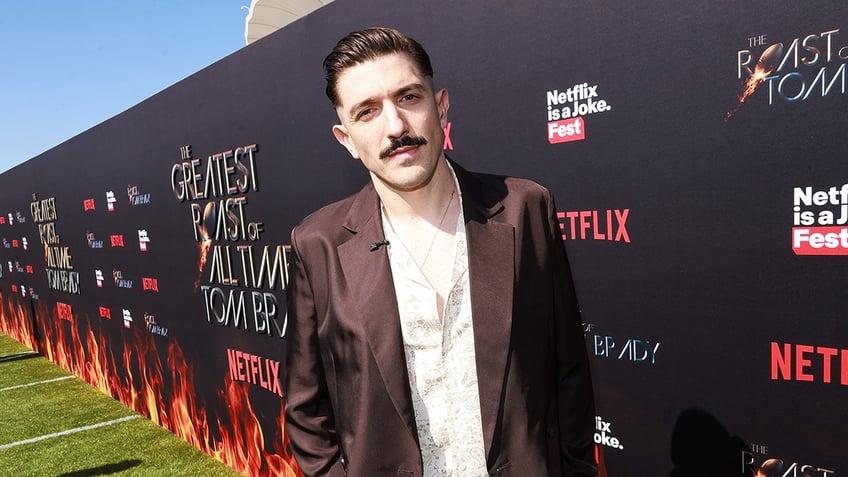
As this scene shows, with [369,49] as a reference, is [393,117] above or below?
below

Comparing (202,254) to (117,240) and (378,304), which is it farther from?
(378,304)

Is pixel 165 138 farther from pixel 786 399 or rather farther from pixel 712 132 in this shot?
pixel 786 399

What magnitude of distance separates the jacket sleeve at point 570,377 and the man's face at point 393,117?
0.37 metres

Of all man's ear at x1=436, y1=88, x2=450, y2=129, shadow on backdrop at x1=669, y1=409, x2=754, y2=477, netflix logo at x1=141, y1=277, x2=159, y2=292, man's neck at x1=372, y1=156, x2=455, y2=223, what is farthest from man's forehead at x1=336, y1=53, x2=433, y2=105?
netflix logo at x1=141, y1=277, x2=159, y2=292

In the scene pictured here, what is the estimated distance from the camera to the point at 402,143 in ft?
4.24

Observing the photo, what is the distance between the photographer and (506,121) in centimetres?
213

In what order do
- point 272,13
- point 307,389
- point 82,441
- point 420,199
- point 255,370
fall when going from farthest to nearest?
1. point 82,441
2. point 272,13
3. point 255,370
4. point 307,389
5. point 420,199

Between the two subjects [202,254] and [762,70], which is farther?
[202,254]

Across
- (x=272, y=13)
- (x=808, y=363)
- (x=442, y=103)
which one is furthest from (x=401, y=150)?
(x=272, y=13)

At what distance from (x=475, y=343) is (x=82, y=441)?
5.44 metres

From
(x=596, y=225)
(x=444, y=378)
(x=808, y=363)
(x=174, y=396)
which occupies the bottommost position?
(x=174, y=396)

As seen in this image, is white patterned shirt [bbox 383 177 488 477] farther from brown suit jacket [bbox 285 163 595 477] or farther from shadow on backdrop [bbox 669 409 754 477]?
shadow on backdrop [bbox 669 409 754 477]

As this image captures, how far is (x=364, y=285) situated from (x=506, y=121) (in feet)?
3.41

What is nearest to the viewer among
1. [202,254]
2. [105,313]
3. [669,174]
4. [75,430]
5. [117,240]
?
[669,174]
